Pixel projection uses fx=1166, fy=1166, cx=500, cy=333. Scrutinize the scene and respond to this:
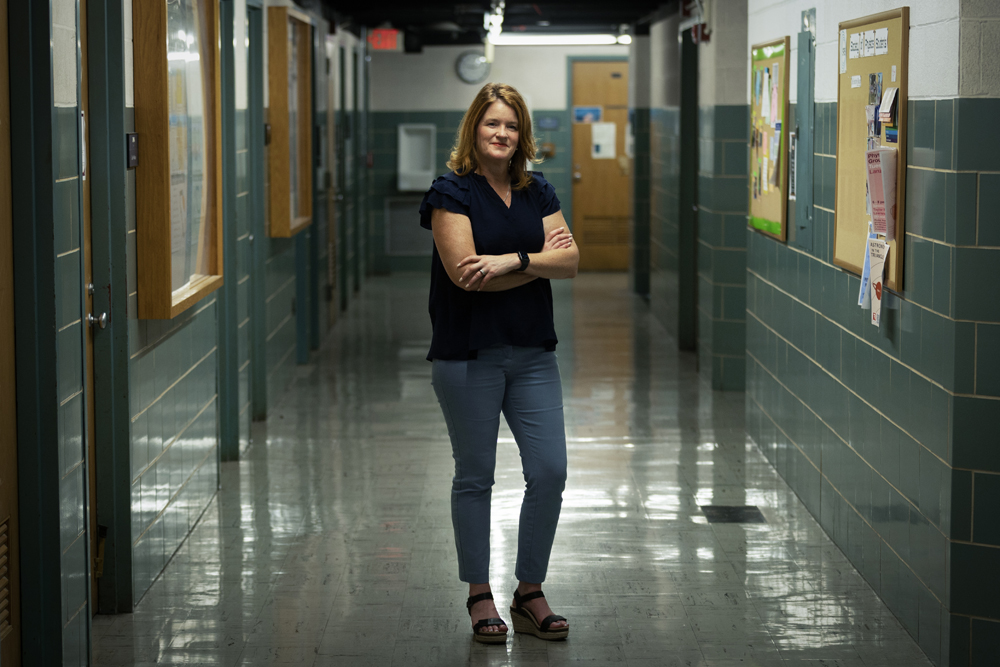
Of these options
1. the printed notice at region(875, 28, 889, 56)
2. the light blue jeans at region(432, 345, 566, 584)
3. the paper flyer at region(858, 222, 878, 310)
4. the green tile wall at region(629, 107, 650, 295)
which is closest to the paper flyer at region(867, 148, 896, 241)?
the paper flyer at region(858, 222, 878, 310)

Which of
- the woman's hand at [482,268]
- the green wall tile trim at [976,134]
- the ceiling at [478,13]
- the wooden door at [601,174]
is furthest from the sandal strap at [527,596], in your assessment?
the wooden door at [601,174]

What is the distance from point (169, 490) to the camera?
4.16 meters

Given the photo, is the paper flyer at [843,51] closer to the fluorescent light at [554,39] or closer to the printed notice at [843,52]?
the printed notice at [843,52]

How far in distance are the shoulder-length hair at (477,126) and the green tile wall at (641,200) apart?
8.40 meters

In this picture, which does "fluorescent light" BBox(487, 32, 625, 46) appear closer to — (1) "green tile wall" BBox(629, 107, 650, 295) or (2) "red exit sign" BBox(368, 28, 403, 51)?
(1) "green tile wall" BBox(629, 107, 650, 295)

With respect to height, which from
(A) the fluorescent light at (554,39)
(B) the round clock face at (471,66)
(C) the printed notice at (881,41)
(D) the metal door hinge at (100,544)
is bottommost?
(D) the metal door hinge at (100,544)

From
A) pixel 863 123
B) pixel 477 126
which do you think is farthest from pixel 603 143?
pixel 477 126

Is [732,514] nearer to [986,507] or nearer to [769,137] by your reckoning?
[986,507]

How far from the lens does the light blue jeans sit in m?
3.29

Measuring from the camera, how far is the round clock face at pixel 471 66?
1343cm

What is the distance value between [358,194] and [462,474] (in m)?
9.23

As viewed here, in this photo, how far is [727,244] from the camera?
728 cm

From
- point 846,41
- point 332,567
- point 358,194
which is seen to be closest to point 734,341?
point 846,41

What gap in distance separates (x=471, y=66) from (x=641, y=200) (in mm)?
2887
